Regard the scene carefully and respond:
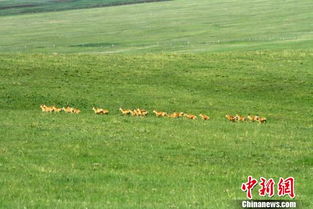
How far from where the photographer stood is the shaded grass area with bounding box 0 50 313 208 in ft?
58.9

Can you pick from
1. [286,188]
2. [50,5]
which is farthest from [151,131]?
[50,5]

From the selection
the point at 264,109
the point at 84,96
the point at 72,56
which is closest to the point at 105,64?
the point at 72,56

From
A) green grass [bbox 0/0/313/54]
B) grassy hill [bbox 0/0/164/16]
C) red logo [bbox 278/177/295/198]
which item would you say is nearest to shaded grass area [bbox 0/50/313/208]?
red logo [bbox 278/177/295/198]

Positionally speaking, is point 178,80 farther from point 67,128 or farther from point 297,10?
point 297,10

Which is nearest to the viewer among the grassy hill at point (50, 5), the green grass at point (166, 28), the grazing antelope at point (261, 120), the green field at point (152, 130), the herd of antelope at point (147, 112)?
the green field at point (152, 130)

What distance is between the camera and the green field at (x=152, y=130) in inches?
704

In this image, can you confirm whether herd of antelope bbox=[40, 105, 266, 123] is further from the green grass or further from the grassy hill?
the grassy hill

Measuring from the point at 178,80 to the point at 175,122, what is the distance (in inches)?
457

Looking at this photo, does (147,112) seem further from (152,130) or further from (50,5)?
(50,5)

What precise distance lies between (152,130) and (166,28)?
85.3 m

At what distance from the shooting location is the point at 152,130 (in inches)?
1083

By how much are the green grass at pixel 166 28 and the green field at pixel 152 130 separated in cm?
1512

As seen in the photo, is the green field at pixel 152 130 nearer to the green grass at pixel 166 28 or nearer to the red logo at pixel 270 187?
the red logo at pixel 270 187

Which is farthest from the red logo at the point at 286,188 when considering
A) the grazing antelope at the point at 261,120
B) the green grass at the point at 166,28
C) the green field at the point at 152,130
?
the green grass at the point at 166,28
